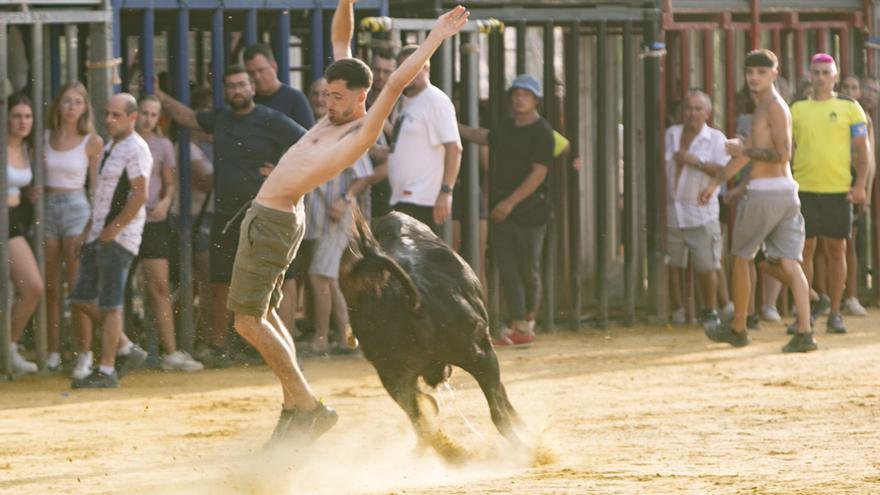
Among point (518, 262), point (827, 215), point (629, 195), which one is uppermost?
point (629, 195)

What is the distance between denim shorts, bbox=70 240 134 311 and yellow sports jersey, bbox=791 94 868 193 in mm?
5344

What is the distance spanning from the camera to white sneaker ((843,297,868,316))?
14055mm

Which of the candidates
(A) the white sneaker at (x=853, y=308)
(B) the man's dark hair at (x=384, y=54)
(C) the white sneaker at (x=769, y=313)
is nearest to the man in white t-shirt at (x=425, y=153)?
(B) the man's dark hair at (x=384, y=54)

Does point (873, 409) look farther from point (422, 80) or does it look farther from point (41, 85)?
point (41, 85)

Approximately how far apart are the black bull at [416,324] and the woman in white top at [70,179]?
3.61 m

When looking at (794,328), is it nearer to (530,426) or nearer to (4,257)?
(530,426)

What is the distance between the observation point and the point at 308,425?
7.79m

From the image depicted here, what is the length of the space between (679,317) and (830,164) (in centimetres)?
176

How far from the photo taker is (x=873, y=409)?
9.02m

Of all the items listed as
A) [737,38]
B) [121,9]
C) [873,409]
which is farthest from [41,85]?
[737,38]

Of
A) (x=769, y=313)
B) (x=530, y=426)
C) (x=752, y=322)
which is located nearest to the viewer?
(x=530, y=426)

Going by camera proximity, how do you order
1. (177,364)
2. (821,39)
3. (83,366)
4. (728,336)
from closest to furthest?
(83,366) < (177,364) < (728,336) < (821,39)

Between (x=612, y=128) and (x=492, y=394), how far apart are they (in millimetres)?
6805

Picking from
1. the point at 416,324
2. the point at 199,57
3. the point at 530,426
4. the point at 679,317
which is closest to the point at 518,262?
the point at 679,317
